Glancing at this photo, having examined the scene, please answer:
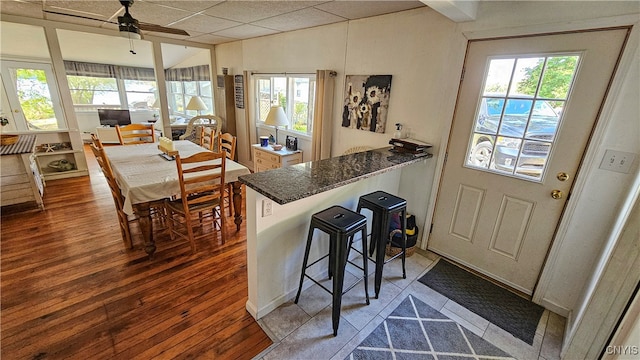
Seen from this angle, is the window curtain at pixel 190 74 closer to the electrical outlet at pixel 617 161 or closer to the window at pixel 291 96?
the window at pixel 291 96

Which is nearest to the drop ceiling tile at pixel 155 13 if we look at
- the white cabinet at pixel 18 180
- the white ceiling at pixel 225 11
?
the white ceiling at pixel 225 11

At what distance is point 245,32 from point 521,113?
12.1 ft

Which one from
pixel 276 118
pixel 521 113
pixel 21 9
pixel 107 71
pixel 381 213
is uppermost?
pixel 21 9

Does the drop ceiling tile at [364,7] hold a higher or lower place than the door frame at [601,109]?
higher

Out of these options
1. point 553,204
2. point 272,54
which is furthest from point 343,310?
point 272,54

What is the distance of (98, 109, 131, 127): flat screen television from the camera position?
6.92m

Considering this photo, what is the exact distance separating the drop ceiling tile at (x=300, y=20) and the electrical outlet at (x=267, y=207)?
2.11 meters

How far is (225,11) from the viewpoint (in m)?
2.87

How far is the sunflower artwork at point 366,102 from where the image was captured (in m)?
2.73

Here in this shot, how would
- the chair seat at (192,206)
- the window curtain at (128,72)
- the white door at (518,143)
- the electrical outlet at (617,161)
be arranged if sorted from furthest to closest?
the window curtain at (128,72) → the chair seat at (192,206) → the white door at (518,143) → the electrical outlet at (617,161)

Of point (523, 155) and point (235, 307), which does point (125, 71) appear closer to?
point (235, 307)

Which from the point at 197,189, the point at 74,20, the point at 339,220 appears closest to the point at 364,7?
the point at 339,220

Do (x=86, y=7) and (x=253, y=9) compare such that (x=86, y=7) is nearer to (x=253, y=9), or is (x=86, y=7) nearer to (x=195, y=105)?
(x=253, y=9)

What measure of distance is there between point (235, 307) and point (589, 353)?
221cm
